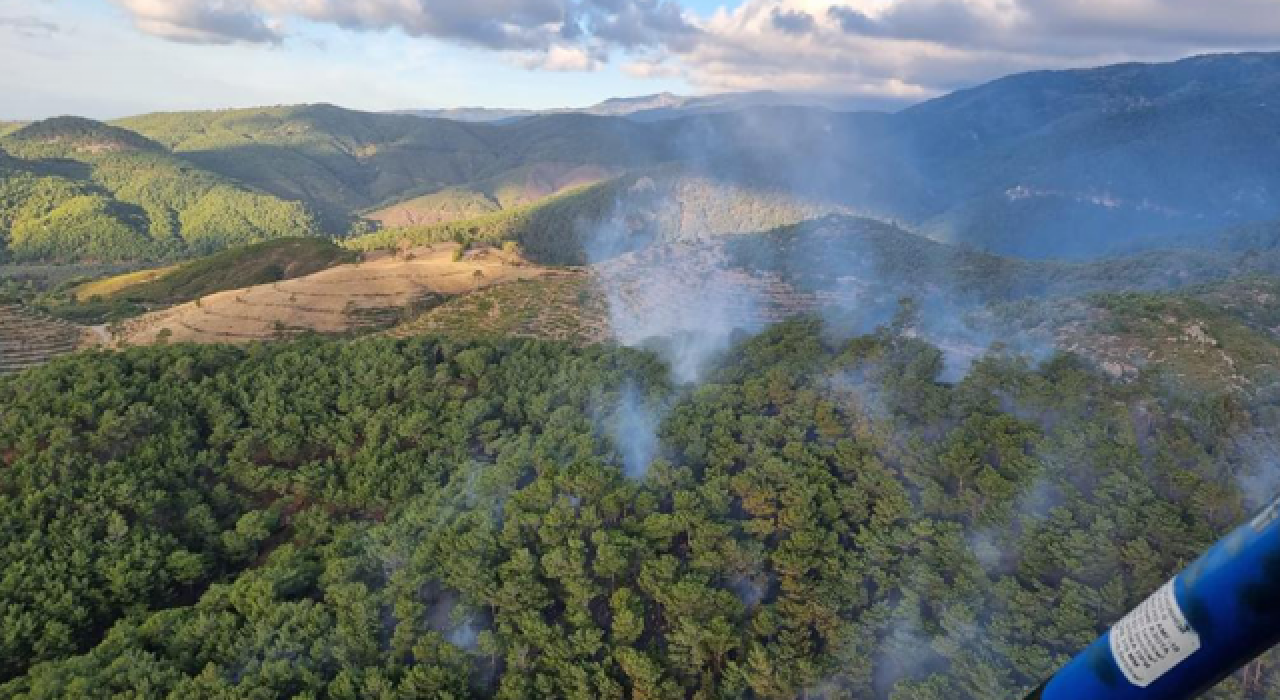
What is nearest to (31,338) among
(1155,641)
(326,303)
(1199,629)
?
(326,303)

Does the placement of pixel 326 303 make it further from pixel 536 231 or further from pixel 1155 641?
pixel 1155 641

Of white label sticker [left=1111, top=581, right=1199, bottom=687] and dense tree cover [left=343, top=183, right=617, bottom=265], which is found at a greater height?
white label sticker [left=1111, top=581, right=1199, bottom=687]

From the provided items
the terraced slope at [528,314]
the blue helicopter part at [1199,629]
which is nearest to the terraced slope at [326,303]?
the terraced slope at [528,314]

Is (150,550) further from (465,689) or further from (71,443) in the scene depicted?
(465,689)

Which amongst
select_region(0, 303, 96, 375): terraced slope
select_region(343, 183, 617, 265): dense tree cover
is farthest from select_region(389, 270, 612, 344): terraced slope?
select_region(343, 183, 617, 265): dense tree cover

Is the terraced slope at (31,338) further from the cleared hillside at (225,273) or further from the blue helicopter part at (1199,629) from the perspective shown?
the blue helicopter part at (1199,629)

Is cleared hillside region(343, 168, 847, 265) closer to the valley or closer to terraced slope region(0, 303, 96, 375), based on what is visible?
terraced slope region(0, 303, 96, 375)
